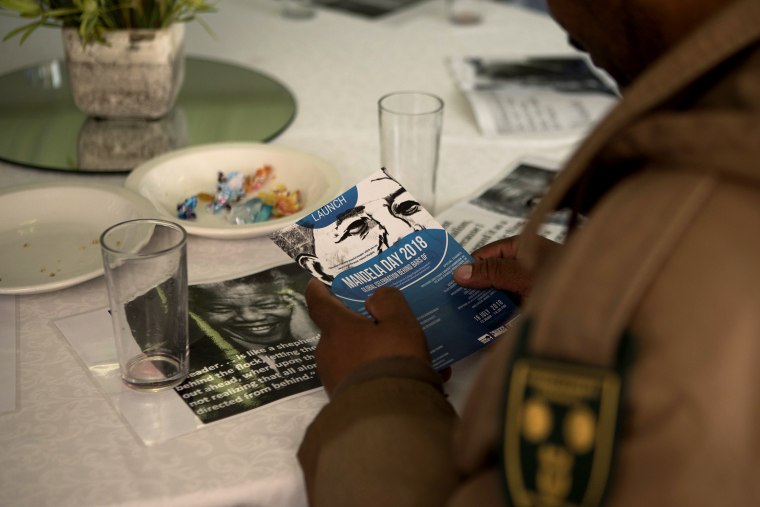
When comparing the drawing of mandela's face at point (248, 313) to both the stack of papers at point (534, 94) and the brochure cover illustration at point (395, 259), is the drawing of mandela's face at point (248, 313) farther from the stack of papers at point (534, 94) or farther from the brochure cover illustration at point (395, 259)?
the stack of papers at point (534, 94)

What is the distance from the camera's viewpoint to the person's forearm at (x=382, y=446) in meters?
0.71

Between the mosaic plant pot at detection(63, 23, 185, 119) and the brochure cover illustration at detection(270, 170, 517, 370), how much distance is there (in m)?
0.50

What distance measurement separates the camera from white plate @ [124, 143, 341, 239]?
1146mm

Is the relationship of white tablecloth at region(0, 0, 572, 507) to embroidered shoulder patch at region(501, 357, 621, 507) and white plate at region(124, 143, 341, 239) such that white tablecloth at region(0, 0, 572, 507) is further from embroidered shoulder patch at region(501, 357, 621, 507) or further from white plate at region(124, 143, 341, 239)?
embroidered shoulder patch at region(501, 357, 621, 507)

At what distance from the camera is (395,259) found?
968mm

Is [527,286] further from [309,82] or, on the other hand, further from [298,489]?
[309,82]

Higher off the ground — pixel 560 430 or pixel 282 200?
pixel 560 430

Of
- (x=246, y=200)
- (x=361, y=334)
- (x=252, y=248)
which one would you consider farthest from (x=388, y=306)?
(x=246, y=200)

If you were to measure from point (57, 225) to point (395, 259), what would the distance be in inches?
17.7

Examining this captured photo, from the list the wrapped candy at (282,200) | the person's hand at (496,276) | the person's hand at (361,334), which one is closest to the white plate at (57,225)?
the wrapped candy at (282,200)

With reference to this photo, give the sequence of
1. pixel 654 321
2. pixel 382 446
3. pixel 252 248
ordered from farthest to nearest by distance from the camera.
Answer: pixel 252 248, pixel 382 446, pixel 654 321

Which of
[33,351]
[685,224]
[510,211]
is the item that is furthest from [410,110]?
[685,224]

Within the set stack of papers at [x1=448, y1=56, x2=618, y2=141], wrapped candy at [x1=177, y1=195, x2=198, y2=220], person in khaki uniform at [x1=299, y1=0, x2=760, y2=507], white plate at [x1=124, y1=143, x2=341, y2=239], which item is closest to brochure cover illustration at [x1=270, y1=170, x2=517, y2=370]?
white plate at [x1=124, y1=143, x2=341, y2=239]

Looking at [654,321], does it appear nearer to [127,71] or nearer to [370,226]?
[370,226]
